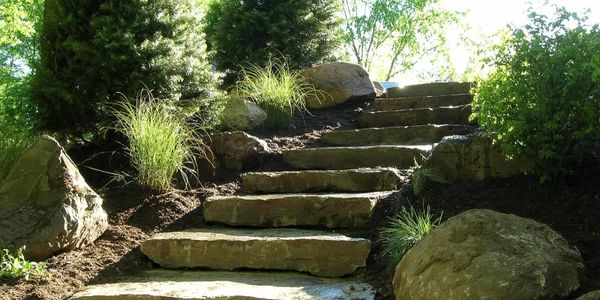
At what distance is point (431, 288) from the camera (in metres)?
2.33

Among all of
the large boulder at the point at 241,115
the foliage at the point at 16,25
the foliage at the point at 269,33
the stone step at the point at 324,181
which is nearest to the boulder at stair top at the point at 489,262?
the stone step at the point at 324,181

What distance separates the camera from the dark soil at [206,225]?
9.37ft

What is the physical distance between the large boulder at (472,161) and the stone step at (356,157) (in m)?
0.69

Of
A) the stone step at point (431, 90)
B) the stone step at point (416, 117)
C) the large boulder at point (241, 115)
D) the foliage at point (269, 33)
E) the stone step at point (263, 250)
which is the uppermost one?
the foliage at point (269, 33)

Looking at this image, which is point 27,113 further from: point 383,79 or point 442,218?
point 383,79

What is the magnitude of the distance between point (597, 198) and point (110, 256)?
113 inches

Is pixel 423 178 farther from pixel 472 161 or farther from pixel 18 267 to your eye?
pixel 18 267

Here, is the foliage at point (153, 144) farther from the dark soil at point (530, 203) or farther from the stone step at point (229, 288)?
the dark soil at point (530, 203)

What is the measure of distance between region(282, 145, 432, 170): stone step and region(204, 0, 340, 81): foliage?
2.36 meters

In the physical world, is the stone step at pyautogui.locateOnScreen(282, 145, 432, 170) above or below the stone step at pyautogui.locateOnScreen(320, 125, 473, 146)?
below

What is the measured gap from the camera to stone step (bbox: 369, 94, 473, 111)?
6121mm

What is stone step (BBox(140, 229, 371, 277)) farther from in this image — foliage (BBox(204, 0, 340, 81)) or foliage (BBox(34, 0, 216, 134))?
foliage (BBox(204, 0, 340, 81))

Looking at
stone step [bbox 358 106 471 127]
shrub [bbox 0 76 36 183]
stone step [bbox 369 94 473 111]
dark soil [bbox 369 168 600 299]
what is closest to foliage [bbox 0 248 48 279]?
shrub [bbox 0 76 36 183]

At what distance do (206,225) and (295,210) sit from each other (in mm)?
683
